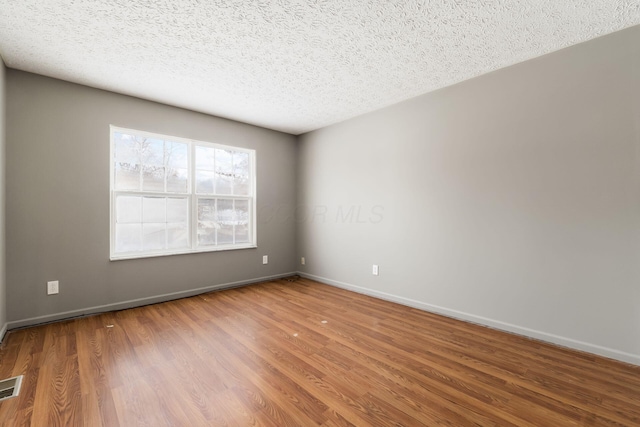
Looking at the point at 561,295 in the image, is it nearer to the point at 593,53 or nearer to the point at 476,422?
the point at 476,422

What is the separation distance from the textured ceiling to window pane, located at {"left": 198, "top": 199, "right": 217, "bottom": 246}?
4.88ft

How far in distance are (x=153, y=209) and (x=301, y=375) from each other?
2791 millimetres

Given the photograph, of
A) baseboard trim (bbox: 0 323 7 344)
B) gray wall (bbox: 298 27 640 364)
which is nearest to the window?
baseboard trim (bbox: 0 323 7 344)

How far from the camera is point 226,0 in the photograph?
1816 millimetres

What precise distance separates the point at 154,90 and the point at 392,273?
141 inches

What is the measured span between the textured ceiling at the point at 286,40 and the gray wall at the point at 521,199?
0.31 metres

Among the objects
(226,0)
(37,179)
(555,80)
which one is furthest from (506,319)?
(37,179)

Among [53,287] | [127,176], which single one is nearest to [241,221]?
[127,176]

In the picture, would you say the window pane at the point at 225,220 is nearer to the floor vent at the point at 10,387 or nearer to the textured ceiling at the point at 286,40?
the textured ceiling at the point at 286,40

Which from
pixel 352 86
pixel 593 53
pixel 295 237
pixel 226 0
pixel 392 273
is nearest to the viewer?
pixel 226 0

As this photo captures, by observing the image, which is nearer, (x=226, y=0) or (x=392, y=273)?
(x=226, y=0)

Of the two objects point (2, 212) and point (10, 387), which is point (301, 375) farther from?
point (2, 212)

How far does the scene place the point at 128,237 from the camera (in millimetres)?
3330

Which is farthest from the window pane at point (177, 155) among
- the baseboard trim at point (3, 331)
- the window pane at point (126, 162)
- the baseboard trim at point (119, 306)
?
the baseboard trim at point (3, 331)
